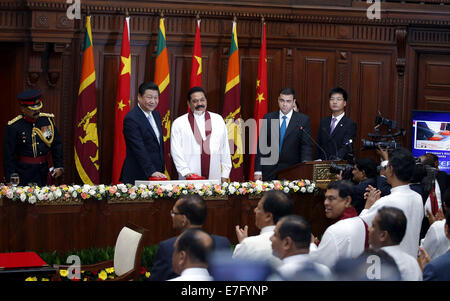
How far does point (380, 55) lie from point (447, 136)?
120 centimetres

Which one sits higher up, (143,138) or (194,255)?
(143,138)

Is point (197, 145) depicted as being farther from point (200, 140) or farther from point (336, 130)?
point (336, 130)

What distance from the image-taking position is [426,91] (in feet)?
28.7

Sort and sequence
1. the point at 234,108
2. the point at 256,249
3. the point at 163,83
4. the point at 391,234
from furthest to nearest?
the point at 234,108
the point at 163,83
the point at 256,249
the point at 391,234

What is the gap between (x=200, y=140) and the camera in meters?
7.09

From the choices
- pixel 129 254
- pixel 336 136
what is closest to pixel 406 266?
pixel 129 254

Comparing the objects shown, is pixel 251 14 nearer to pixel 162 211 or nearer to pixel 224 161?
pixel 224 161

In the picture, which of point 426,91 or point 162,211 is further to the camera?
point 426,91

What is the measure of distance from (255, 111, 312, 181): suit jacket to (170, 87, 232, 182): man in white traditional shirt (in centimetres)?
44

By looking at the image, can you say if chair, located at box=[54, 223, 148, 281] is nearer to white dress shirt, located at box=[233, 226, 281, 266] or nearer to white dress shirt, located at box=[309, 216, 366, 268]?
white dress shirt, located at box=[233, 226, 281, 266]

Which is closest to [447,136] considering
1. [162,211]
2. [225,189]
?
[225,189]

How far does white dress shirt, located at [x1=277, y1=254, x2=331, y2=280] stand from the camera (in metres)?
3.05

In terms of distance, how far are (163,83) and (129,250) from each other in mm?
3516

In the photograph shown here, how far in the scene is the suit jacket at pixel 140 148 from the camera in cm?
665
